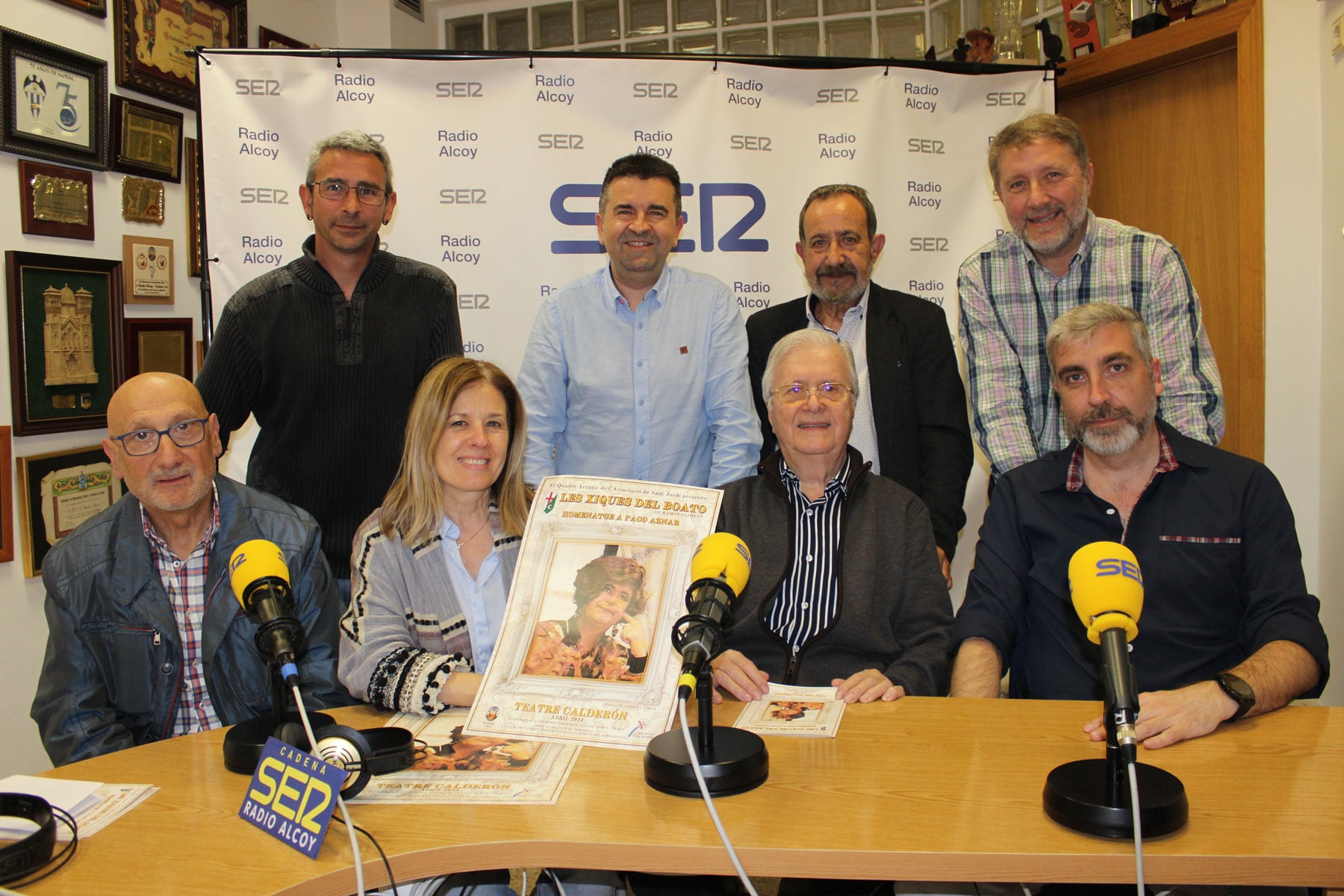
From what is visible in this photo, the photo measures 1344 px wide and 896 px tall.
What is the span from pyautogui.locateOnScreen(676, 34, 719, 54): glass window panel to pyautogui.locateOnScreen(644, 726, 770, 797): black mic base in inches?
191

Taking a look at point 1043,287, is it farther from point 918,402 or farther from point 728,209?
point 728,209

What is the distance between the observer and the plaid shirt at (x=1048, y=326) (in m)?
2.74

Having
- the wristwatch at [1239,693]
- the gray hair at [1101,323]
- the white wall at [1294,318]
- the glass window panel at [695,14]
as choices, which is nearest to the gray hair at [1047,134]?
the gray hair at [1101,323]

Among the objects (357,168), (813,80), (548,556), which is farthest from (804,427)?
(813,80)

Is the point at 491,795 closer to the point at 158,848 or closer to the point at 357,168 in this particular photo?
the point at 158,848

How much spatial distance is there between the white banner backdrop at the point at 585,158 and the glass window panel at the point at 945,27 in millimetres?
792

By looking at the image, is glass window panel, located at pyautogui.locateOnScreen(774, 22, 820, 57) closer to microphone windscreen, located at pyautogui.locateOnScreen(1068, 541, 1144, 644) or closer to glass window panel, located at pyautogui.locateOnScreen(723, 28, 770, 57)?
glass window panel, located at pyautogui.locateOnScreen(723, 28, 770, 57)

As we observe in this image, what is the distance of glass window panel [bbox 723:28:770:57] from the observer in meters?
5.53

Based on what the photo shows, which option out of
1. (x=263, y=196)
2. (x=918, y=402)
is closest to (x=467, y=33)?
(x=263, y=196)

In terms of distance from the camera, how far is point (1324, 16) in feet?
11.9

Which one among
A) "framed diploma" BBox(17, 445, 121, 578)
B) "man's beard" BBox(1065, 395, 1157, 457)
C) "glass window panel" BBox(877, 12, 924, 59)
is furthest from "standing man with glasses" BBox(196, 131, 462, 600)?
"glass window panel" BBox(877, 12, 924, 59)

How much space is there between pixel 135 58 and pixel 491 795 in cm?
411

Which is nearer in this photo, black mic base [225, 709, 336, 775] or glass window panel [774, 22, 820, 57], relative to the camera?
black mic base [225, 709, 336, 775]

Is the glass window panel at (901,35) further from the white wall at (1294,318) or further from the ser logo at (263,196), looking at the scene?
the ser logo at (263,196)
